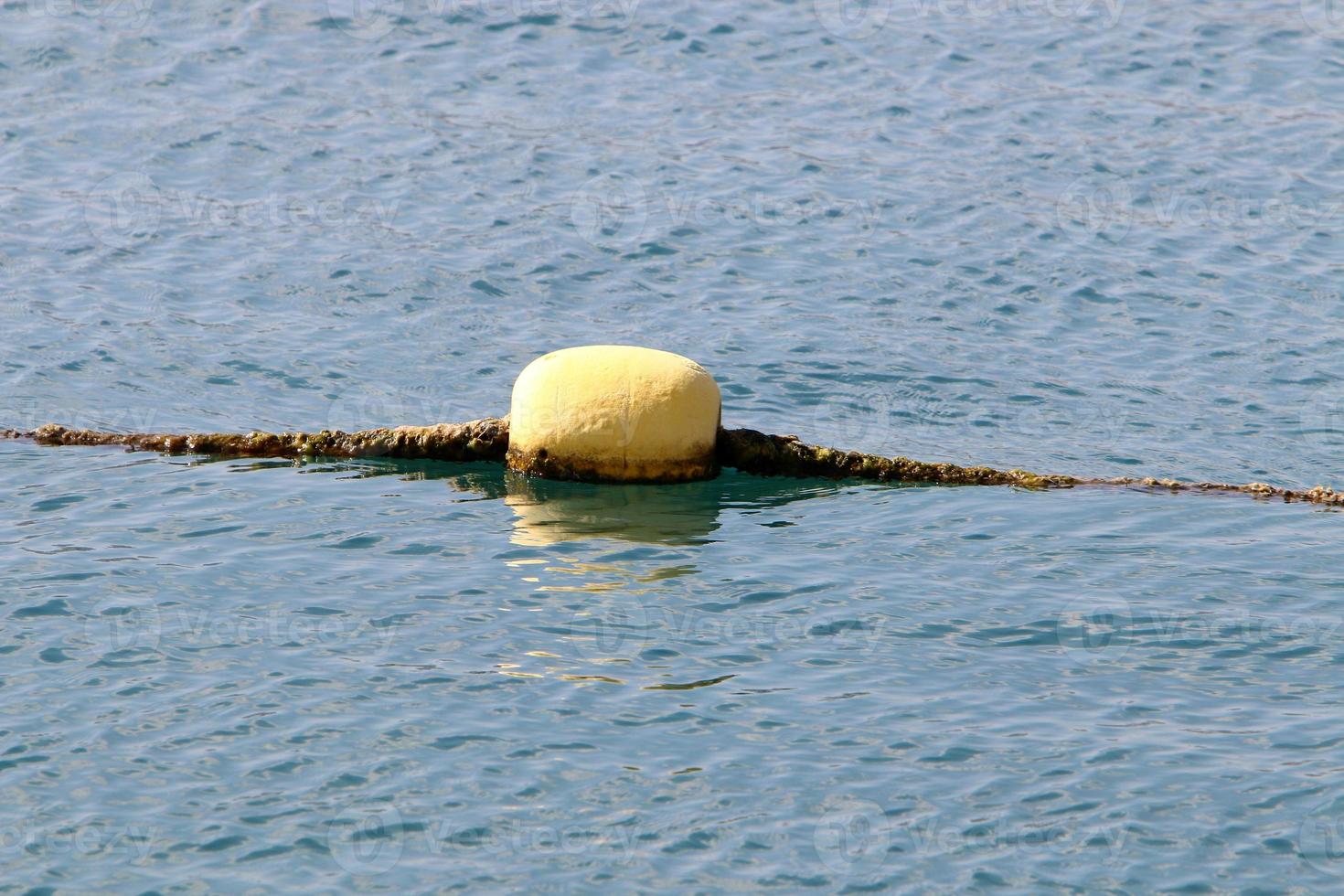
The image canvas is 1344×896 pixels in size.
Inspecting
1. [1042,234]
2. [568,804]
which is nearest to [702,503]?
[568,804]

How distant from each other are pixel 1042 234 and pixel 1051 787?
42.9 ft

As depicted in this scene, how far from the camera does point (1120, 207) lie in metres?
22.1

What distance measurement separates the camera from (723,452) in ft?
45.9
